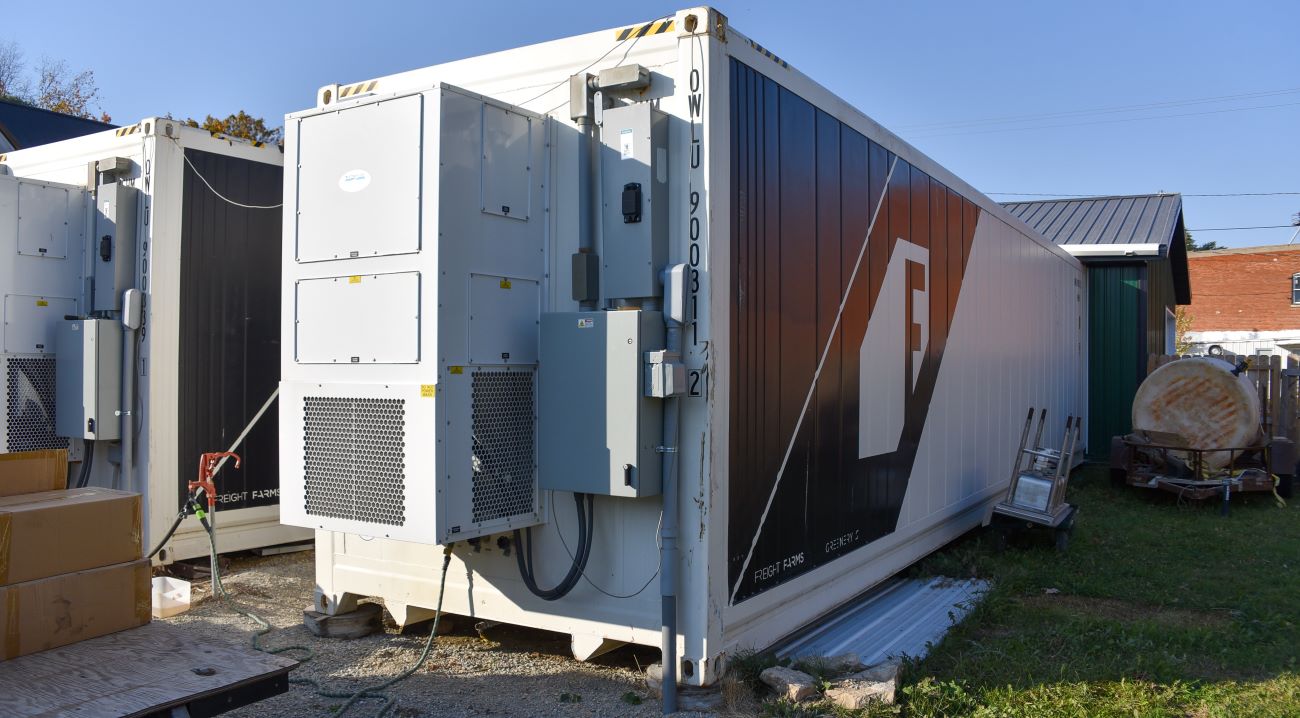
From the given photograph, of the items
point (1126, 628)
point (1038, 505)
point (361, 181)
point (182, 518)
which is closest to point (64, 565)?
point (361, 181)

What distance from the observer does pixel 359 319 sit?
4723 mm

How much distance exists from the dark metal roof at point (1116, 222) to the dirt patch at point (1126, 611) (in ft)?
32.7

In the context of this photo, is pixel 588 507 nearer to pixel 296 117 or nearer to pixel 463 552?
pixel 463 552

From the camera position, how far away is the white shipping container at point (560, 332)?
454 centimetres

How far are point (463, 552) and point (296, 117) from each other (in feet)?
Answer: 7.84

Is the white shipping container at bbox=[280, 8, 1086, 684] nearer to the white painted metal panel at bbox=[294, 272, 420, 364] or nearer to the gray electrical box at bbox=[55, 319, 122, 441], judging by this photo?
the white painted metal panel at bbox=[294, 272, 420, 364]

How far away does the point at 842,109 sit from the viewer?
6.26 m

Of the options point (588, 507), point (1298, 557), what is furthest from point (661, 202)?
point (1298, 557)

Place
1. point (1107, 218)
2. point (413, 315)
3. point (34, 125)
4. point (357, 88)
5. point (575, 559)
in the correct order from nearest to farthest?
point (413, 315) < point (575, 559) < point (357, 88) < point (34, 125) < point (1107, 218)

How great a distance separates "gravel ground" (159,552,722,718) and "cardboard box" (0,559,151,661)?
32 cm

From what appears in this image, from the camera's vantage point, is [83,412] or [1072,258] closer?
[83,412]

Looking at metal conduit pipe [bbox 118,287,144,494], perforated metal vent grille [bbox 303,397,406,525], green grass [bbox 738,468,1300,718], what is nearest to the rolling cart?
green grass [bbox 738,468,1300,718]

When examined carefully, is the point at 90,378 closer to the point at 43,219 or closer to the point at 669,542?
the point at 43,219

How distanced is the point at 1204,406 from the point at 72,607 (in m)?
11.5
